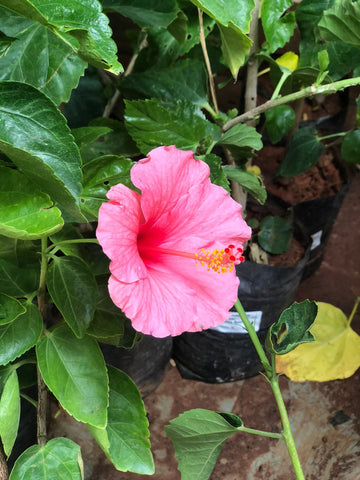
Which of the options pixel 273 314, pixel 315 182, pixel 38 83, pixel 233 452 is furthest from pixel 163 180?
pixel 315 182

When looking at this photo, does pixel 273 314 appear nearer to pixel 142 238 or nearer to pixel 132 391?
pixel 132 391

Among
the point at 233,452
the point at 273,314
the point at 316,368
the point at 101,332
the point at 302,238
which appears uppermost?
the point at 101,332

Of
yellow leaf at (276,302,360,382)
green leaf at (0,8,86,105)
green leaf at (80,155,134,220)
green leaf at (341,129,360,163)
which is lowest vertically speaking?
yellow leaf at (276,302,360,382)

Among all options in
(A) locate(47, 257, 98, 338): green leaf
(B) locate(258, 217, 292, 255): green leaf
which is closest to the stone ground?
(B) locate(258, 217, 292, 255): green leaf

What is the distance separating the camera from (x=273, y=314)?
156cm

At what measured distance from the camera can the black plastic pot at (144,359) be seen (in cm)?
150

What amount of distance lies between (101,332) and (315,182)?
114 cm

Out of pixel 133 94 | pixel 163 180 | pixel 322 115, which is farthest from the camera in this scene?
pixel 322 115

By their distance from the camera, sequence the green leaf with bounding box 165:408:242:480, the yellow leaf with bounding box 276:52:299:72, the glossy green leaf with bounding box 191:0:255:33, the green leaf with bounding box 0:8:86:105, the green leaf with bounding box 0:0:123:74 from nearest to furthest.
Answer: the green leaf with bounding box 0:0:123:74
the glossy green leaf with bounding box 191:0:255:33
the green leaf with bounding box 0:8:86:105
the green leaf with bounding box 165:408:242:480
the yellow leaf with bounding box 276:52:299:72

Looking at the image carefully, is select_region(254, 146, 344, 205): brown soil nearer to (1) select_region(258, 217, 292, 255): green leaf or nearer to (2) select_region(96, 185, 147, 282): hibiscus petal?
(1) select_region(258, 217, 292, 255): green leaf

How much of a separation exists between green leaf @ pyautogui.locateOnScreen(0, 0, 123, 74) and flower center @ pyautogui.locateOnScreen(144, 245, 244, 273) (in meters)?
0.29

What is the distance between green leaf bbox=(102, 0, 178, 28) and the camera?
3.17 ft

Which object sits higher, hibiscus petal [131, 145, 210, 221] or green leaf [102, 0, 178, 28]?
green leaf [102, 0, 178, 28]

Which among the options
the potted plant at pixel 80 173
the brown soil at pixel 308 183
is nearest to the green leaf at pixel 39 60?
the potted plant at pixel 80 173
